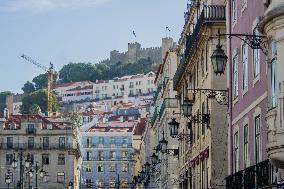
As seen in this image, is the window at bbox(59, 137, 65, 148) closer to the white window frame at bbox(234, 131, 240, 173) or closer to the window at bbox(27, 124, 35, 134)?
the window at bbox(27, 124, 35, 134)

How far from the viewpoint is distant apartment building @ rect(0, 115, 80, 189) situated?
123m

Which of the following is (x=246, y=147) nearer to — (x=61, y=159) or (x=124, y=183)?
(x=61, y=159)

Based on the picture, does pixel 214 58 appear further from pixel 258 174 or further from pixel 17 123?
pixel 17 123

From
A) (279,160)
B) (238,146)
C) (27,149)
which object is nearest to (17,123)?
(27,149)

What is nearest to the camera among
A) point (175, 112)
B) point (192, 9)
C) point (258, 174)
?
point (258, 174)

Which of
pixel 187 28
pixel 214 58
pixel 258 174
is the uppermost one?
pixel 187 28

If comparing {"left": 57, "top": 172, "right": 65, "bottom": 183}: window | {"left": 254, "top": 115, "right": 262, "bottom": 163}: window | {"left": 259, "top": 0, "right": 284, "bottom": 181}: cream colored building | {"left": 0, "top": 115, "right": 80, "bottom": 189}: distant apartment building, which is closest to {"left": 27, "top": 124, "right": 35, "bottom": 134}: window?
{"left": 0, "top": 115, "right": 80, "bottom": 189}: distant apartment building

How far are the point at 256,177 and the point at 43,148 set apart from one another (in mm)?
98298

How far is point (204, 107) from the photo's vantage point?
4553cm

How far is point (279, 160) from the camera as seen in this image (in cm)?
2175

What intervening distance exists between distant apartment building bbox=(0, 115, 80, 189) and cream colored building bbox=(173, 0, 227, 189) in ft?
226

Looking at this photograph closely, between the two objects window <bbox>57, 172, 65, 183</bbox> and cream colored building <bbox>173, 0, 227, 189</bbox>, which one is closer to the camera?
cream colored building <bbox>173, 0, 227, 189</bbox>

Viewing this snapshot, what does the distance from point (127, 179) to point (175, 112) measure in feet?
313

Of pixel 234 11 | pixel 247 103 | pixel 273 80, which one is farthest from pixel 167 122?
pixel 273 80
